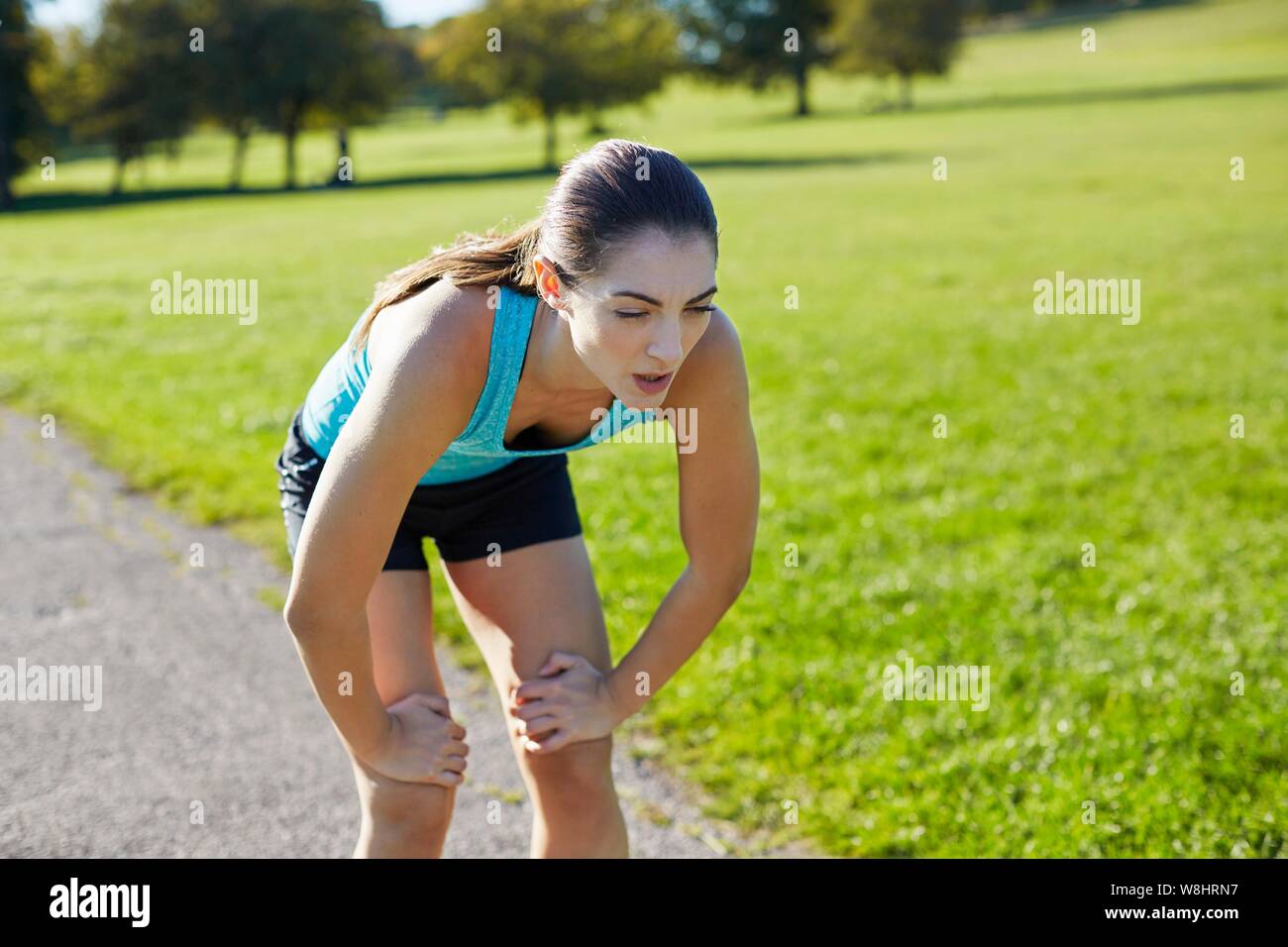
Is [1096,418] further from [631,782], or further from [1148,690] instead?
[631,782]

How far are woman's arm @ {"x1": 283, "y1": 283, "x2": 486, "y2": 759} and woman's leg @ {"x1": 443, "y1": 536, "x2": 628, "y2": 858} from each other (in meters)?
0.58

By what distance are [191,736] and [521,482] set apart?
2.10 meters

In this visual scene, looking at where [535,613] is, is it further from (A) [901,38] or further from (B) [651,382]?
(A) [901,38]

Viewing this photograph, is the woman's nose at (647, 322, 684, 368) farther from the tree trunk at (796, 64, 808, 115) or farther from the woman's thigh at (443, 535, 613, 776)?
the tree trunk at (796, 64, 808, 115)

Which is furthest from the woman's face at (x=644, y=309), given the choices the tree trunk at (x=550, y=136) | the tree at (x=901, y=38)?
the tree at (x=901, y=38)

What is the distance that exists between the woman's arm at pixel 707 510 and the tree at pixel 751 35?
224ft

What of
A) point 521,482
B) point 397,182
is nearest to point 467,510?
point 521,482

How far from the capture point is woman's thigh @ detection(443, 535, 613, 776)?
2.87 metres

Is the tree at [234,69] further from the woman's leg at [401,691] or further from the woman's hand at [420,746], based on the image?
the woman's hand at [420,746]

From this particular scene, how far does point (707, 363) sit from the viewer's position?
8.32 feet

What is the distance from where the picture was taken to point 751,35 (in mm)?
69188

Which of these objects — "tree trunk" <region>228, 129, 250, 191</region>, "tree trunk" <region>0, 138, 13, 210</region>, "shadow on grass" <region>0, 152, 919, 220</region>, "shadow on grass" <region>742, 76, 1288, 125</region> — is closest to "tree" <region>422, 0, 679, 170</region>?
"shadow on grass" <region>0, 152, 919, 220</region>
